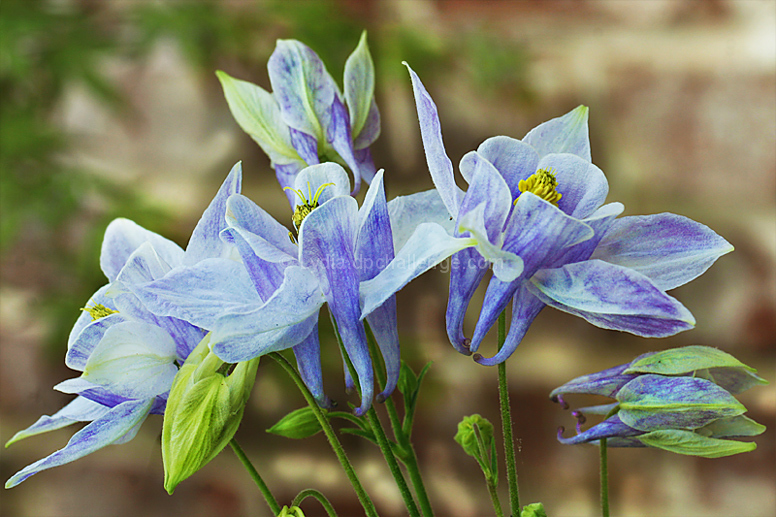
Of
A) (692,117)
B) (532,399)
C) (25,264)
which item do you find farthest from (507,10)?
(25,264)

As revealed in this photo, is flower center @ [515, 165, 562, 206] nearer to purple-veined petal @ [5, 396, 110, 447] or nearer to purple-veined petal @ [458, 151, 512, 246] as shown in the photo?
purple-veined petal @ [458, 151, 512, 246]

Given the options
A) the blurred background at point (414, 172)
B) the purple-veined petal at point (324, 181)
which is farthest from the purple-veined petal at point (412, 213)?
the blurred background at point (414, 172)

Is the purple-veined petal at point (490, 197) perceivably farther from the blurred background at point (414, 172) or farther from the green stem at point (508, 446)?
the blurred background at point (414, 172)

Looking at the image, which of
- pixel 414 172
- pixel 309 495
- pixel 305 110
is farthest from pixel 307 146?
pixel 414 172

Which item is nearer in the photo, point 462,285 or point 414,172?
point 462,285

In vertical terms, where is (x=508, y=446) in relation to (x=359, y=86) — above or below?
below

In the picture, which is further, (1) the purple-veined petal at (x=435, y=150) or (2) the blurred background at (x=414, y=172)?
(2) the blurred background at (x=414, y=172)

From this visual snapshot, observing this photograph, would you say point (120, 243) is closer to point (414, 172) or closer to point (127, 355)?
point (127, 355)
